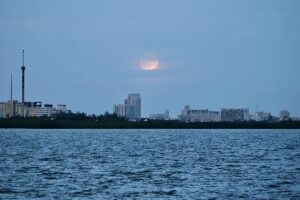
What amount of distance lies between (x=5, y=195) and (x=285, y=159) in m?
33.2

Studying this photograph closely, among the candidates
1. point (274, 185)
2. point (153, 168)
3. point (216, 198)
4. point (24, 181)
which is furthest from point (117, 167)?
point (216, 198)

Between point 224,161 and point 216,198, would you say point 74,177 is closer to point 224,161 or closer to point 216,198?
point 216,198

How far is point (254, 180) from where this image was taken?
40906mm

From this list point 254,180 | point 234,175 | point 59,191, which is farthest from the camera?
point 234,175

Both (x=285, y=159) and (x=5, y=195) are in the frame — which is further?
(x=285, y=159)

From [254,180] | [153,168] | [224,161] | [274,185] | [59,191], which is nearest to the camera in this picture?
[59,191]

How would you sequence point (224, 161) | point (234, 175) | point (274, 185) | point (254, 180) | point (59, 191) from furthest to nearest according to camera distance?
point (224, 161) → point (234, 175) → point (254, 180) → point (274, 185) → point (59, 191)

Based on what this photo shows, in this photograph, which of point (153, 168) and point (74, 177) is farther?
point (153, 168)

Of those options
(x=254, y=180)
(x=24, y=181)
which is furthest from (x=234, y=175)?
(x=24, y=181)

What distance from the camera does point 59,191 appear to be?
34906 millimetres

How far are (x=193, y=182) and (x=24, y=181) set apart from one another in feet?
30.9

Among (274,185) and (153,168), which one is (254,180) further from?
(153,168)

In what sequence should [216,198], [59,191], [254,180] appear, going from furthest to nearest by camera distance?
1. [254,180]
2. [59,191]
3. [216,198]

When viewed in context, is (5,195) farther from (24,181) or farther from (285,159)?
(285,159)
